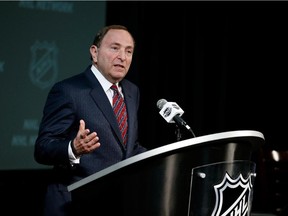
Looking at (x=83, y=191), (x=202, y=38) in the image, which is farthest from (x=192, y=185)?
(x=202, y=38)

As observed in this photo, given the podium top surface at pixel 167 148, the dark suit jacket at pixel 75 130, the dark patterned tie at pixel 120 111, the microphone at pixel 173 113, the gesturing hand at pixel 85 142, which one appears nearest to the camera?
the podium top surface at pixel 167 148

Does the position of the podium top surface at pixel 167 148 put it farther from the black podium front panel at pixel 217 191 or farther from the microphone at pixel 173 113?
the microphone at pixel 173 113

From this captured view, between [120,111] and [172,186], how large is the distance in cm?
63

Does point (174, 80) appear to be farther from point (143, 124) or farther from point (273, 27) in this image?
point (273, 27)

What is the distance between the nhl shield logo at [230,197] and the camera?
163cm

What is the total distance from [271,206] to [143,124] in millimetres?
1475

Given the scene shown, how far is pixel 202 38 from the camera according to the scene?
4.89 m

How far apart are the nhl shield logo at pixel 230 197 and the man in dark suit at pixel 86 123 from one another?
0.51 meters

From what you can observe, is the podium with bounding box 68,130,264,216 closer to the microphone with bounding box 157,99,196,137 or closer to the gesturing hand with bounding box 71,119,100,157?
the gesturing hand with bounding box 71,119,100,157

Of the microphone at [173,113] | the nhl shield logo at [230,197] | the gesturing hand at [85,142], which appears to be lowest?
the nhl shield logo at [230,197]

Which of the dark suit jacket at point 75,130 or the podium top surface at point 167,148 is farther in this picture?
the dark suit jacket at point 75,130

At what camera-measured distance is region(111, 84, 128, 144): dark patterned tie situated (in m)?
2.14

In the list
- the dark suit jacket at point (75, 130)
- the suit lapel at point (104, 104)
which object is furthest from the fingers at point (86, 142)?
the suit lapel at point (104, 104)

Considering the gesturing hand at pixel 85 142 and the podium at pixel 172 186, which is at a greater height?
the gesturing hand at pixel 85 142
